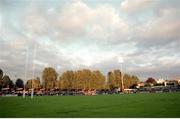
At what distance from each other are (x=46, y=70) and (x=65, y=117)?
40.2 m

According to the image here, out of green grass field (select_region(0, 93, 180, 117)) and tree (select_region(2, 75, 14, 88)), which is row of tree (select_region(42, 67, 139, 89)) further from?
green grass field (select_region(0, 93, 180, 117))

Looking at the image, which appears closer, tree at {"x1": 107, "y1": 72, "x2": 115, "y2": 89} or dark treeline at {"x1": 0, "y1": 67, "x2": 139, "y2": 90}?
dark treeline at {"x1": 0, "y1": 67, "x2": 139, "y2": 90}

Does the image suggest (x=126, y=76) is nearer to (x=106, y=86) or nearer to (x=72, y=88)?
(x=106, y=86)

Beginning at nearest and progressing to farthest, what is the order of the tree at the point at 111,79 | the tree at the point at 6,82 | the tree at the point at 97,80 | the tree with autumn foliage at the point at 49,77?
1. the tree with autumn foliage at the point at 49,77
2. the tree at the point at 97,80
3. the tree at the point at 6,82
4. the tree at the point at 111,79

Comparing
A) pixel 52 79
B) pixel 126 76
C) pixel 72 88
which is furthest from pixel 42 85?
pixel 126 76

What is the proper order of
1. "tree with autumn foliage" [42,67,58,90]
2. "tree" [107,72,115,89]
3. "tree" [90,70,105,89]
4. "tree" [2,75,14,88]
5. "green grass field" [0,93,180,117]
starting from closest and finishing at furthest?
"green grass field" [0,93,180,117]
"tree with autumn foliage" [42,67,58,90]
"tree" [90,70,105,89]
"tree" [2,75,14,88]
"tree" [107,72,115,89]

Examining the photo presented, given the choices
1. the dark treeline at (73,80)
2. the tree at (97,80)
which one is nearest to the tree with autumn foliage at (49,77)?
the dark treeline at (73,80)

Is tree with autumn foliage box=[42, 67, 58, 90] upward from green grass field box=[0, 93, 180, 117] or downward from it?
upward

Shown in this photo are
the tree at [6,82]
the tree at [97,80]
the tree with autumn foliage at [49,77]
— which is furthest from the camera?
the tree at [6,82]

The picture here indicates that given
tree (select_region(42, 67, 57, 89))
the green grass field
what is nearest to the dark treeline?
tree (select_region(42, 67, 57, 89))

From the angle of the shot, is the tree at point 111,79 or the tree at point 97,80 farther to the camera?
the tree at point 111,79

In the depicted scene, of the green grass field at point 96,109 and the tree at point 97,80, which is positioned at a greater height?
the tree at point 97,80

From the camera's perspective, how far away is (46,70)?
49438 millimetres

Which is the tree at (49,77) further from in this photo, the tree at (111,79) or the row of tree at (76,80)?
the tree at (111,79)
